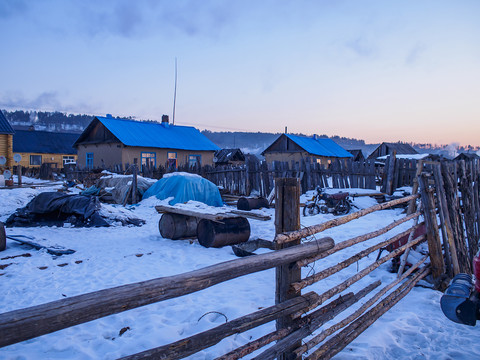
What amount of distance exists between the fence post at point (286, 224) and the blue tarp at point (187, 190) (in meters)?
10.6

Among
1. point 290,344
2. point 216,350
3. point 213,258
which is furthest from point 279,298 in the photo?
point 213,258

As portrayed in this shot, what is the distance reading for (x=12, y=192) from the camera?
527 inches

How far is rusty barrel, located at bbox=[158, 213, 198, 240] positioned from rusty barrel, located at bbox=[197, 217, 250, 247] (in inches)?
29.6

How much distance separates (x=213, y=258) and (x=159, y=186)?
864 centimetres

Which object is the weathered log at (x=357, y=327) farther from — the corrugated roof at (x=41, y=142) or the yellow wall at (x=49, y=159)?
the corrugated roof at (x=41, y=142)

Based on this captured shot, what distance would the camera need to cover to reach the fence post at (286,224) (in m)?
2.46

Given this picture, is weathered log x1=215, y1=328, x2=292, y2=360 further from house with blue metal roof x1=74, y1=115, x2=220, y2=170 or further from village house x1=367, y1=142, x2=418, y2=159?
village house x1=367, y1=142, x2=418, y2=159

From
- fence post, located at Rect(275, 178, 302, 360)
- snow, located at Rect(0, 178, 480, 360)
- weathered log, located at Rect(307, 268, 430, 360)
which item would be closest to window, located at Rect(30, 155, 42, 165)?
snow, located at Rect(0, 178, 480, 360)

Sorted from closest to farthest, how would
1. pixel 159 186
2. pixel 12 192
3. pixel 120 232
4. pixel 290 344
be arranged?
pixel 290 344
pixel 120 232
pixel 12 192
pixel 159 186

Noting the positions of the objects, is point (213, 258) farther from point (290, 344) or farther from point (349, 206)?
point (349, 206)

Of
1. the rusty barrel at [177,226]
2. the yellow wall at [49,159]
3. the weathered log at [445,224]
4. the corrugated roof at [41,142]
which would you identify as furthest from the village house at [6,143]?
the weathered log at [445,224]

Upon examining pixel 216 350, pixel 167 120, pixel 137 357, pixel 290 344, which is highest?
pixel 167 120

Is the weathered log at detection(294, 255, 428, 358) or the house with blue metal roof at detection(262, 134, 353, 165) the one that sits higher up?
the house with blue metal roof at detection(262, 134, 353, 165)

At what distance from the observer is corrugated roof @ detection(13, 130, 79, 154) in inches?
1422
